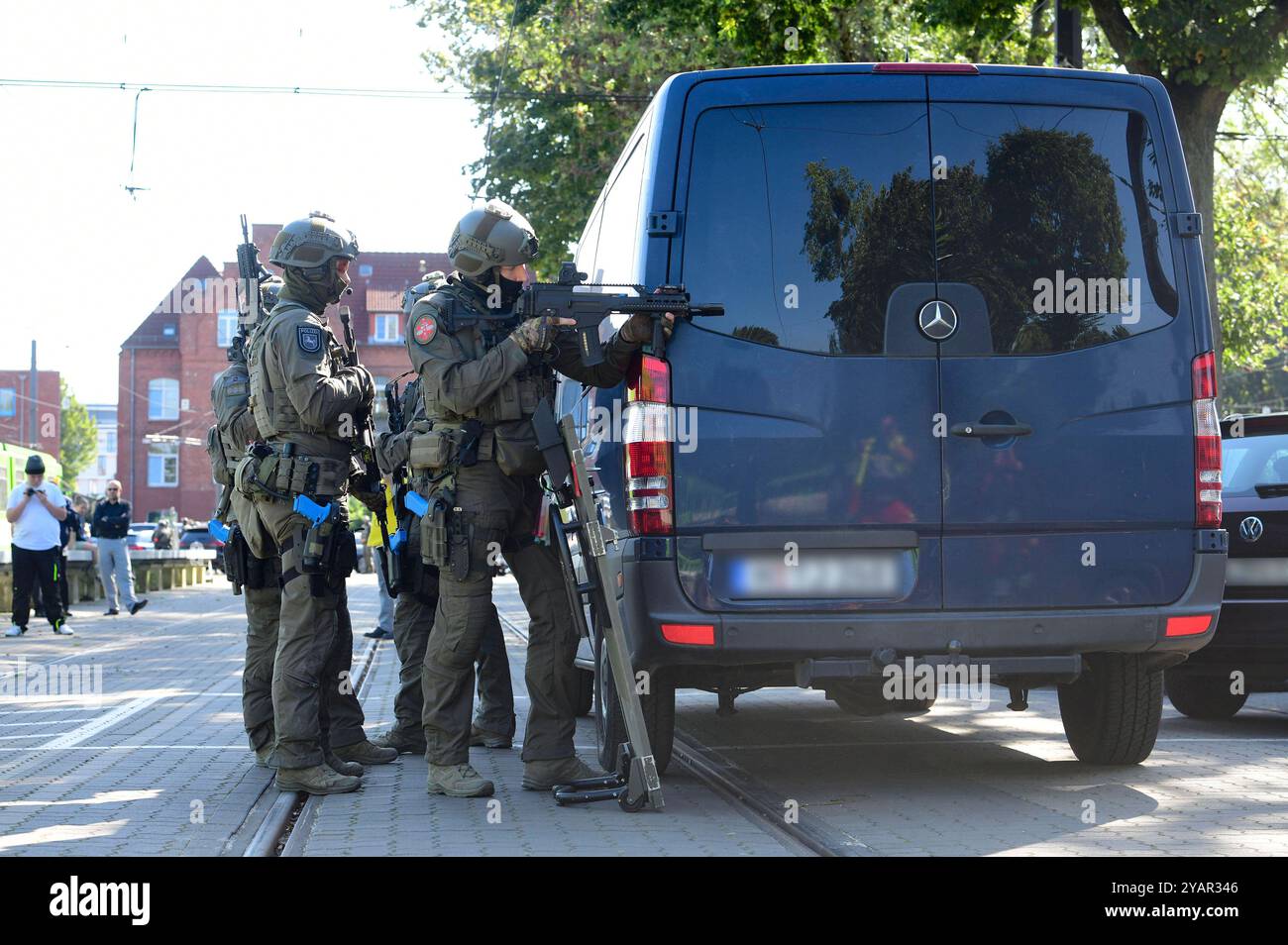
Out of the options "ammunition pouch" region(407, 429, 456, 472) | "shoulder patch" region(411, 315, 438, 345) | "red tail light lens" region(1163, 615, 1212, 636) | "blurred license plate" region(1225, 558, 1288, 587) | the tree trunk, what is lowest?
"red tail light lens" region(1163, 615, 1212, 636)

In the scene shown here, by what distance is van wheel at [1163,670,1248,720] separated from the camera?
9.09 m

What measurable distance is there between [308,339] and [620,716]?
1.97 meters

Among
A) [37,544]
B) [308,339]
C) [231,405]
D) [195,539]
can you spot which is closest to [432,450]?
[308,339]

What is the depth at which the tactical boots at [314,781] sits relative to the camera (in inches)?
258

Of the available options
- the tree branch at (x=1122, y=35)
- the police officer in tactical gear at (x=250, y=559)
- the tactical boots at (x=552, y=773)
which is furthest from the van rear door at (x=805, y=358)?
the tree branch at (x=1122, y=35)

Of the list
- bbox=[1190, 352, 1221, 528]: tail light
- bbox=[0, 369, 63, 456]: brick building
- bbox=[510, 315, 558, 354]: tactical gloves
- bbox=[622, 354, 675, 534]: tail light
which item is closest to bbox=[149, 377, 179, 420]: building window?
bbox=[0, 369, 63, 456]: brick building

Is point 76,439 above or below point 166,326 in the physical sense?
below

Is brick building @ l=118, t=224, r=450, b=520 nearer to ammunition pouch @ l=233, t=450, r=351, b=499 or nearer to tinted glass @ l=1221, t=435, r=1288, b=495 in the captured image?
tinted glass @ l=1221, t=435, r=1288, b=495

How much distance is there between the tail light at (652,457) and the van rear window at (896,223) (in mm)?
268

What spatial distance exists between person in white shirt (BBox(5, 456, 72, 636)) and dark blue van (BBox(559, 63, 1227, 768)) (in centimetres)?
1327

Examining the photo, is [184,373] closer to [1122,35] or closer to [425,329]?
[1122,35]

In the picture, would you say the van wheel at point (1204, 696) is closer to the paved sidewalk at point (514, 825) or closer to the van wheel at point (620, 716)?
the paved sidewalk at point (514, 825)

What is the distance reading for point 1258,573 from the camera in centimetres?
809
